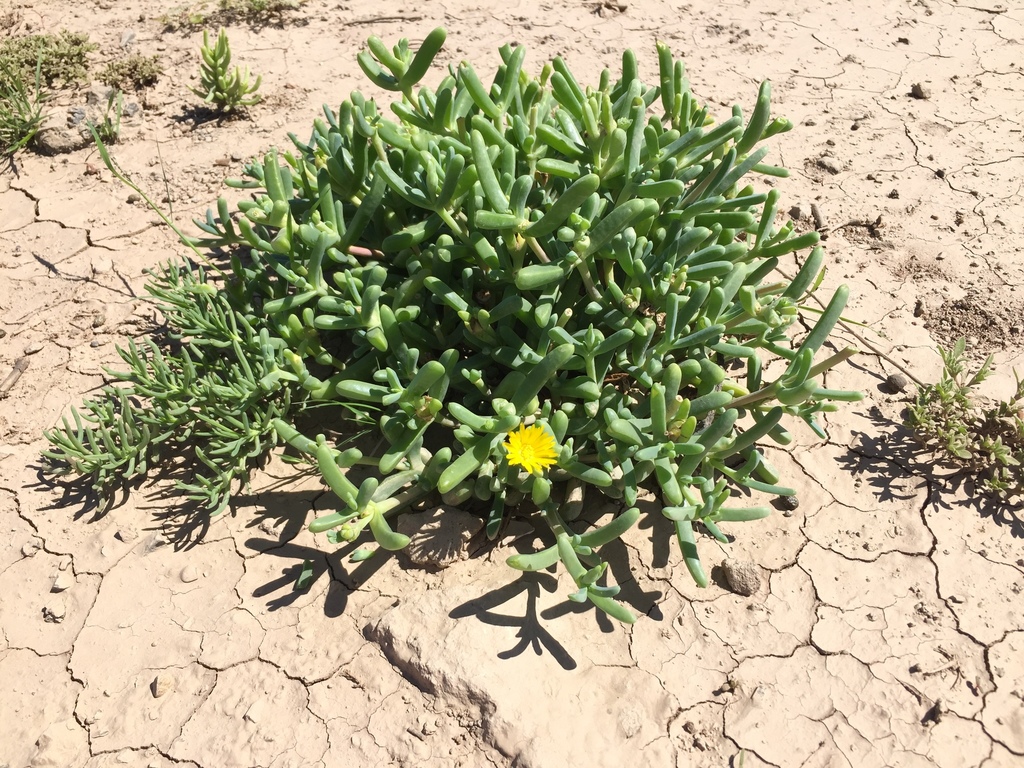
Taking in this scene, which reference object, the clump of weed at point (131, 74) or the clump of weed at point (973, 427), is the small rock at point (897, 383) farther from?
the clump of weed at point (131, 74)

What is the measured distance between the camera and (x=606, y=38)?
4598 mm

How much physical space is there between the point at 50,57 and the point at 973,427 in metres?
4.92

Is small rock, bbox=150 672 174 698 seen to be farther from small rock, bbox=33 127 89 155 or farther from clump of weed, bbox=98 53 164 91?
clump of weed, bbox=98 53 164 91

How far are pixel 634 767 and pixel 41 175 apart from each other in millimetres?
3859

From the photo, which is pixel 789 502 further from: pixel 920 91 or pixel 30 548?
pixel 920 91

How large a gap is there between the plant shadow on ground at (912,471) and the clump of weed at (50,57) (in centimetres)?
441

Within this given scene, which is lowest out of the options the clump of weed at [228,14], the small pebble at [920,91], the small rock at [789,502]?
the small rock at [789,502]

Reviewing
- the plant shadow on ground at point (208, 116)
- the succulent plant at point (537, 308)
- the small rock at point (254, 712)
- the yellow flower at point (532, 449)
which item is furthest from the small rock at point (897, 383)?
the plant shadow on ground at point (208, 116)

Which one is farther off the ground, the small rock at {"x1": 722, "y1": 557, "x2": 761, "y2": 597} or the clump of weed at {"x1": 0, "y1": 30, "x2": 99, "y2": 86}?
the clump of weed at {"x1": 0, "y1": 30, "x2": 99, "y2": 86}

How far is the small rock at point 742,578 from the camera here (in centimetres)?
235

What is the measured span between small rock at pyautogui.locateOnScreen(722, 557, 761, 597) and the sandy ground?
33 mm

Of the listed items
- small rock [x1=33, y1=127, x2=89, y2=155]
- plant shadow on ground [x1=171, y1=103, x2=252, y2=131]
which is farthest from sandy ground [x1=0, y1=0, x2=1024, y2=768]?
plant shadow on ground [x1=171, y1=103, x2=252, y2=131]

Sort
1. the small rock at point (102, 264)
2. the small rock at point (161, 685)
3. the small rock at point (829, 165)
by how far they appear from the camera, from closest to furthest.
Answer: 1. the small rock at point (161, 685)
2. the small rock at point (102, 264)
3. the small rock at point (829, 165)

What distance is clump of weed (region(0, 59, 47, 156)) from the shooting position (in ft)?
13.0
